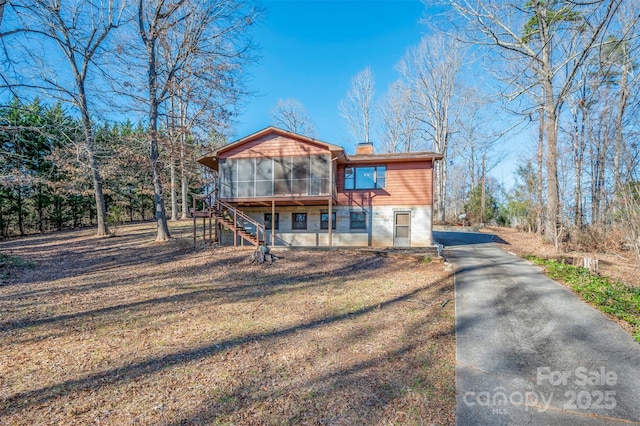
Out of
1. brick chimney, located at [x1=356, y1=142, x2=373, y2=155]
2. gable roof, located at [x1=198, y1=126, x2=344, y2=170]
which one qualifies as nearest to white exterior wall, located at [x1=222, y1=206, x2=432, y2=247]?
gable roof, located at [x1=198, y1=126, x2=344, y2=170]

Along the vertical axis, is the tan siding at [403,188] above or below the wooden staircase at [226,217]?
above

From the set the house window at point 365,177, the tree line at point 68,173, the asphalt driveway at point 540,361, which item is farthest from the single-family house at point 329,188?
the asphalt driveway at point 540,361

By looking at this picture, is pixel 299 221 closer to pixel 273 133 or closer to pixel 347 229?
pixel 347 229

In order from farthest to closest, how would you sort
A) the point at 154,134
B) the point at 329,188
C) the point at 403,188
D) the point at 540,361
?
the point at 403,188
the point at 154,134
the point at 329,188
the point at 540,361

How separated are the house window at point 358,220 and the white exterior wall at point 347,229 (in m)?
0.17

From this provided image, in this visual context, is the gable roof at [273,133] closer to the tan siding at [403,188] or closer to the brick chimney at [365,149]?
the tan siding at [403,188]

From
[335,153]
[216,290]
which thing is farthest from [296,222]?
[216,290]

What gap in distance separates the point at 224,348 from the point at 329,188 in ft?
32.7

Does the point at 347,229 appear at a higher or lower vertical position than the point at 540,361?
higher

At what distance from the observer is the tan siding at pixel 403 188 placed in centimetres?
1443

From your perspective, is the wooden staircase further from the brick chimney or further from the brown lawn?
the brick chimney

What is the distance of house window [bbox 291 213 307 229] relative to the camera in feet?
52.0

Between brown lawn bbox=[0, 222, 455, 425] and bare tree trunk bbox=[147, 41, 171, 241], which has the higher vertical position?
bare tree trunk bbox=[147, 41, 171, 241]

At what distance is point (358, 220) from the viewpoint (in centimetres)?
1514
